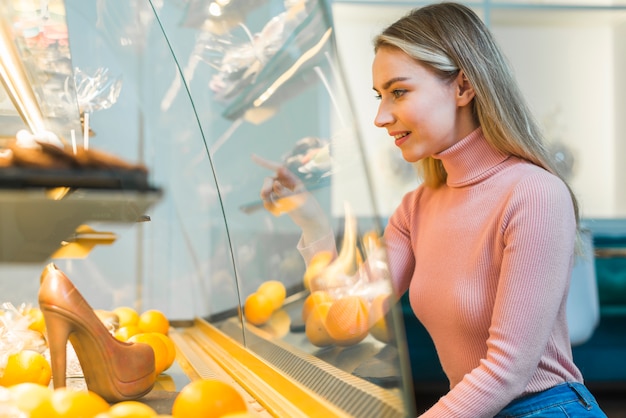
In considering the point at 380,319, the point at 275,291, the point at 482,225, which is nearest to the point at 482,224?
the point at 482,225

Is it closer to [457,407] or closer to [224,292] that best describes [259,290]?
[224,292]

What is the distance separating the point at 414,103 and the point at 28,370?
75cm

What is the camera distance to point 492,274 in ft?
3.67

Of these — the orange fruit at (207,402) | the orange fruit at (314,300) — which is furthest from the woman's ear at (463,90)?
the orange fruit at (207,402)

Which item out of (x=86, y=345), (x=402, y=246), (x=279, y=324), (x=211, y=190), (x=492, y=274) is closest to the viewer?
(x=86, y=345)

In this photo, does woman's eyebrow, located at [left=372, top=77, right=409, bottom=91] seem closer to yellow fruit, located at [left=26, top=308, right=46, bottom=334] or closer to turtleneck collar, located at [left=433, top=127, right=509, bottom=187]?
turtleneck collar, located at [left=433, top=127, right=509, bottom=187]

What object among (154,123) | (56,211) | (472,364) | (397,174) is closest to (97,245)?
(56,211)

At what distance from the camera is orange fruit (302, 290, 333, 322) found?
0.80m

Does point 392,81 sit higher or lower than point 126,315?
higher

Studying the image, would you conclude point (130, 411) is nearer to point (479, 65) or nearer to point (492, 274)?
point (492, 274)

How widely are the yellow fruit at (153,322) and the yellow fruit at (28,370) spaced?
0.18 metres

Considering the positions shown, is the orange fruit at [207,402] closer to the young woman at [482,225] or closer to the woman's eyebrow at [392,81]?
the young woman at [482,225]

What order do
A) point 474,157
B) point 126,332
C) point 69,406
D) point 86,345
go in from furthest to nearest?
point 474,157, point 126,332, point 86,345, point 69,406

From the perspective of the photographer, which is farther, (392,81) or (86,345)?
(392,81)
